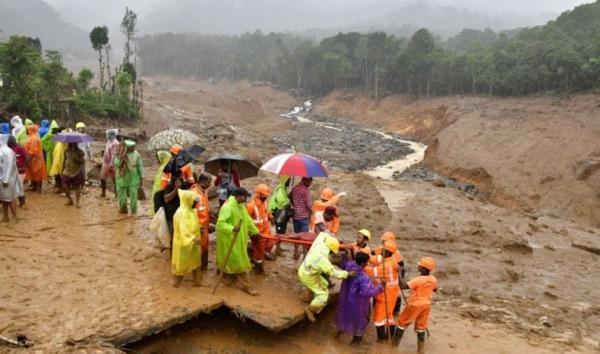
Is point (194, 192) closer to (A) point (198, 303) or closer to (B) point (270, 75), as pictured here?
(A) point (198, 303)

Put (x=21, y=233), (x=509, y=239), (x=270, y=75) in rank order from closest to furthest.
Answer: (x=21, y=233), (x=509, y=239), (x=270, y=75)

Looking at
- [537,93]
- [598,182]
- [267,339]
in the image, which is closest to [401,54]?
[537,93]

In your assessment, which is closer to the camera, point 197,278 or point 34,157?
point 197,278

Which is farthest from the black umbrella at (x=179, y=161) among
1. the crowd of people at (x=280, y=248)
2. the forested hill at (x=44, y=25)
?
the forested hill at (x=44, y=25)

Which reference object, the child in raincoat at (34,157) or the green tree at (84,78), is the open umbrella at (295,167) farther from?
the green tree at (84,78)

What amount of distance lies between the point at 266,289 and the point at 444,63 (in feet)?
136

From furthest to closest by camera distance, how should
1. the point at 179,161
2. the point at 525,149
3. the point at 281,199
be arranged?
the point at 525,149, the point at 281,199, the point at 179,161

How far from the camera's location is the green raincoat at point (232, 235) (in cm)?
615

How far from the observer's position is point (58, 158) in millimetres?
9812

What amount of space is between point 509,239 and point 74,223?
10171 mm

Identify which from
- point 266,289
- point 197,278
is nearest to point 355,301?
point 266,289

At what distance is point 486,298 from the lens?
8.51m

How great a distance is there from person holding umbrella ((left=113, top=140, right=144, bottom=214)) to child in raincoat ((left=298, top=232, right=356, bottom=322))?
4342mm

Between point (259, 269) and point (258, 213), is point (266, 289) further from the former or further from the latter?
point (258, 213)
